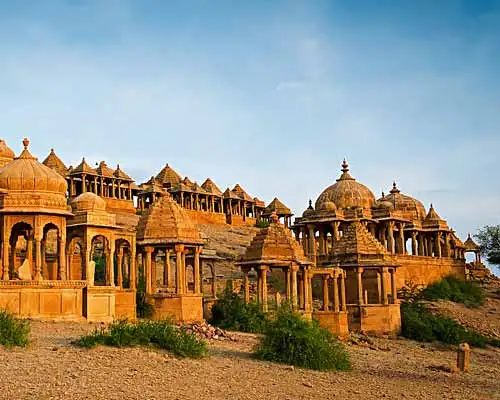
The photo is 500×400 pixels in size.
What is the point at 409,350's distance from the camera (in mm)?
30062

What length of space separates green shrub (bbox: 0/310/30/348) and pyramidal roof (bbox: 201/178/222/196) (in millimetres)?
48768

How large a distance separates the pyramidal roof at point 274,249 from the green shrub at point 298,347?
29.2 feet

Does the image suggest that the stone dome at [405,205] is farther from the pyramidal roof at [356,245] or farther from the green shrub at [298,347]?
the green shrub at [298,347]

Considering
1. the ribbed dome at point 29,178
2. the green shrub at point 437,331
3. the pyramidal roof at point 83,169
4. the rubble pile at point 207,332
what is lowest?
the green shrub at point 437,331

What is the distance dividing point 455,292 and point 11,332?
29.8 meters

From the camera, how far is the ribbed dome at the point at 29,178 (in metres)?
24.9

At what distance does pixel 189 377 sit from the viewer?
16531mm

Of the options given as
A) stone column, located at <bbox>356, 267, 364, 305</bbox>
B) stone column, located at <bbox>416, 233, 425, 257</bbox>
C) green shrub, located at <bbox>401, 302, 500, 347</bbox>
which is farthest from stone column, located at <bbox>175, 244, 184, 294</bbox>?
stone column, located at <bbox>416, 233, 425, 257</bbox>

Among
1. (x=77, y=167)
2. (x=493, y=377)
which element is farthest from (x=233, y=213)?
(x=493, y=377)

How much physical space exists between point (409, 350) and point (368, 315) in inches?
162

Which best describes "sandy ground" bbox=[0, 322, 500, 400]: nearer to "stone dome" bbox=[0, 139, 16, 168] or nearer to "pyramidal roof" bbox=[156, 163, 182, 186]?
"stone dome" bbox=[0, 139, 16, 168]

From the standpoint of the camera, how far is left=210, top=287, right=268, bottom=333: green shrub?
2811cm

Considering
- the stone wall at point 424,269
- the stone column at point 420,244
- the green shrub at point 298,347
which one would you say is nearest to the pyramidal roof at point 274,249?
the green shrub at point 298,347

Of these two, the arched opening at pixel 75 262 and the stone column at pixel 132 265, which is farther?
the stone column at pixel 132 265
